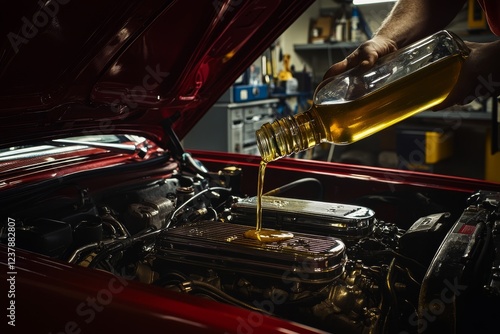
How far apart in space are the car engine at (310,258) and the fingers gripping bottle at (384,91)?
25cm

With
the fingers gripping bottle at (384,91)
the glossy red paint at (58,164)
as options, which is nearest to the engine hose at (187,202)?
the glossy red paint at (58,164)

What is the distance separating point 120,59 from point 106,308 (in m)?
0.85

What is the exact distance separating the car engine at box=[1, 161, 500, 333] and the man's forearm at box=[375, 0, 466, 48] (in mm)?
514

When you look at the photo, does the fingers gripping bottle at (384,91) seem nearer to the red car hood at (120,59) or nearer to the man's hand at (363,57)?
the man's hand at (363,57)

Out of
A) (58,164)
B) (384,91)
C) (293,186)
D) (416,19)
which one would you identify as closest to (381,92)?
(384,91)

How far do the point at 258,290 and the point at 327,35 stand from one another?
5.18 m

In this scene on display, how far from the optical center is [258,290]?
1151 millimetres

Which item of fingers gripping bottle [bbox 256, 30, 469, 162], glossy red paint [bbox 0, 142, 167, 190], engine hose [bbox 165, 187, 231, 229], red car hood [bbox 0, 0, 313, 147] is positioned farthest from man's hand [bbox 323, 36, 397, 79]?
glossy red paint [bbox 0, 142, 167, 190]

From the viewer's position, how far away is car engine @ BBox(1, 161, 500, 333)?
1032 millimetres

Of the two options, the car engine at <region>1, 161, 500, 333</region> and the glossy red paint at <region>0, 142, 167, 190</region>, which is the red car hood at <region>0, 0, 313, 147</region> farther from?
the car engine at <region>1, 161, 500, 333</region>

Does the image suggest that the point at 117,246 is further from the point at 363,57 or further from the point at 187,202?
the point at 363,57

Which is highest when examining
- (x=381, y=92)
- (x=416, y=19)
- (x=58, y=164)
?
(x=416, y=19)

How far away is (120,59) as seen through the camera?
1.51 meters

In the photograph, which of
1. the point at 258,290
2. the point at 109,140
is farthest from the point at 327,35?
the point at 258,290
